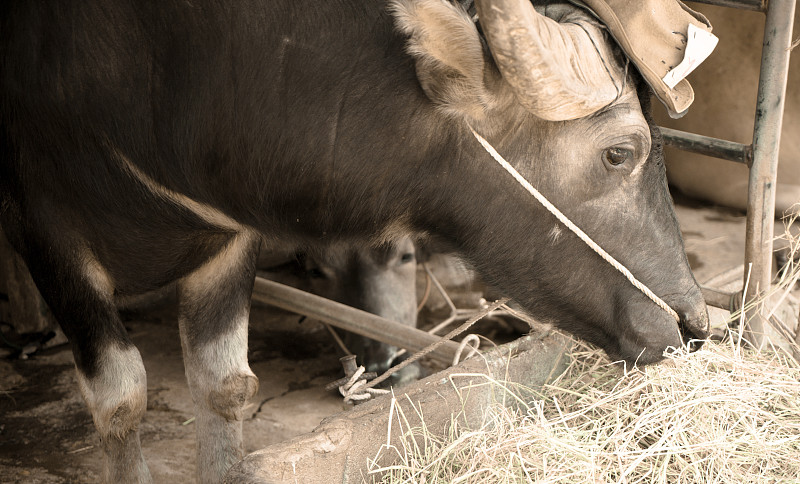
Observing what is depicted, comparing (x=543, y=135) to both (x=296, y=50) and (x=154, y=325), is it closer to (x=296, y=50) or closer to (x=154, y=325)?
(x=296, y=50)

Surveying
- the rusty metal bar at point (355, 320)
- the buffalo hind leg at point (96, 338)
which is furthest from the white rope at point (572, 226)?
the buffalo hind leg at point (96, 338)

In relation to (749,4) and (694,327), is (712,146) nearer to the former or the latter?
(749,4)

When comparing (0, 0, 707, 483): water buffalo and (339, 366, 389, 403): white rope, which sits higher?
(0, 0, 707, 483): water buffalo

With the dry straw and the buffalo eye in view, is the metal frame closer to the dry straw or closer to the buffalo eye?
the dry straw

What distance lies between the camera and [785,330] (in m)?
3.11

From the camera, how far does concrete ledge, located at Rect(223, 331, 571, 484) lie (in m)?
2.16

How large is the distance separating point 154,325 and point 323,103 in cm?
292

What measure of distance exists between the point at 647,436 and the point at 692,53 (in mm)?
1126

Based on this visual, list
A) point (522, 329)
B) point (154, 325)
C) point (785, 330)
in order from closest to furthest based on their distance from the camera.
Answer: point (785, 330) → point (522, 329) → point (154, 325)

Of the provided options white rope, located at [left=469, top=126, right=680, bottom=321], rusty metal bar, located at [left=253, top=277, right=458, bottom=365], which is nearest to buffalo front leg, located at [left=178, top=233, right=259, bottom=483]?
rusty metal bar, located at [left=253, top=277, right=458, bottom=365]

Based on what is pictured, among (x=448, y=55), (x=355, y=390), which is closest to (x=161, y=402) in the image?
(x=355, y=390)

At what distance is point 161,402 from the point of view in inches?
153

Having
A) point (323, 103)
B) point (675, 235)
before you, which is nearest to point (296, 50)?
point (323, 103)

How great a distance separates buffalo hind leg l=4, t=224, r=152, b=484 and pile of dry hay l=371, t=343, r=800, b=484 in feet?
2.84
